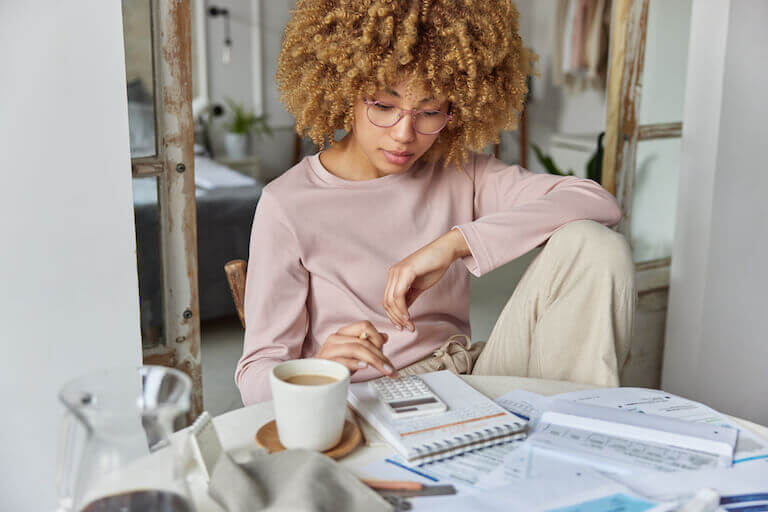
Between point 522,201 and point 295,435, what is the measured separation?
807mm

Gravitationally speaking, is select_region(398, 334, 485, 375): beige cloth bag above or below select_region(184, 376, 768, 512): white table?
below

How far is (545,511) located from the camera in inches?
29.3

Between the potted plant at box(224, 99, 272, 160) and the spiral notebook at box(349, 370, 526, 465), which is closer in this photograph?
the spiral notebook at box(349, 370, 526, 465)

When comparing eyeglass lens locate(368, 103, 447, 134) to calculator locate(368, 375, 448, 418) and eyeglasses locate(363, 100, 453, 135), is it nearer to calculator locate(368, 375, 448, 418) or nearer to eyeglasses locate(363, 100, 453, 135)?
eyeglasses locate(363, 100, 453, 135)

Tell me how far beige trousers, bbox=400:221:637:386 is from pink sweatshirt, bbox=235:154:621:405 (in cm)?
8

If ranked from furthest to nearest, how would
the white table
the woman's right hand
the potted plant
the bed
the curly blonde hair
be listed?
the potted plant < the bed < the curly blonde hair < the woman's right hand < the white table

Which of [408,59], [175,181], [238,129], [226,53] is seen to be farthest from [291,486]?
[226,53]

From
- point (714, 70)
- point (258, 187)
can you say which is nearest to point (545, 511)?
point (714, 70)

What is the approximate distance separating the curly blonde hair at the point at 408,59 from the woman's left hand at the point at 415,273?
28 cm

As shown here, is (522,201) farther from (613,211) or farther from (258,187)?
(258,187)

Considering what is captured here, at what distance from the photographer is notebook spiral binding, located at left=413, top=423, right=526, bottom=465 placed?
845mm

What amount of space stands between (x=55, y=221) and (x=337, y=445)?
79cm

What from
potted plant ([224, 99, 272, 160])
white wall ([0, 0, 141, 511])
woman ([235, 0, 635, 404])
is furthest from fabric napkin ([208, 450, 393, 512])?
potted plant ([224, 99, 272, 160])

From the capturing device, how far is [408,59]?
48.4 inches
